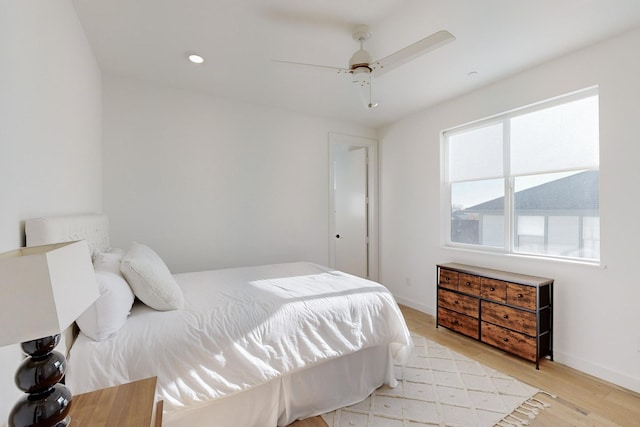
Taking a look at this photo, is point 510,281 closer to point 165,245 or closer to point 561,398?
point 561,398

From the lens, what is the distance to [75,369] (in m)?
1.32

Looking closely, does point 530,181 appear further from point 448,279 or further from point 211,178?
point 211,178

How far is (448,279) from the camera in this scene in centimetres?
322

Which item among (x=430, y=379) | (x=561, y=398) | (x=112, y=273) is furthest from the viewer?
(x=430, y=379)

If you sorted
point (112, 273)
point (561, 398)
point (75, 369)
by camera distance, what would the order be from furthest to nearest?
1. point (561, 398)
2. point (112, 273)
3. point (75, 369)

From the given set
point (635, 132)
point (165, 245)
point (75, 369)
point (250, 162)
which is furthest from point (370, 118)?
point (75, 369)

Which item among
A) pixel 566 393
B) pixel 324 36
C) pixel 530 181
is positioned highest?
pixel 324 36

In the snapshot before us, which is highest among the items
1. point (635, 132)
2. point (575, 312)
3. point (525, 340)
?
point (635, 132)

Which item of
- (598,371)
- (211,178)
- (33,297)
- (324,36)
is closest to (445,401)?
(598,371)

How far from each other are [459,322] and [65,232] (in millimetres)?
3446

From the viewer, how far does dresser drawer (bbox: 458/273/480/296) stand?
2934 mm

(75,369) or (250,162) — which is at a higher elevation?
(250,162)

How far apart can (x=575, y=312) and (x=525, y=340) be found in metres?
0.48

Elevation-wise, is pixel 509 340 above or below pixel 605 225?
below
